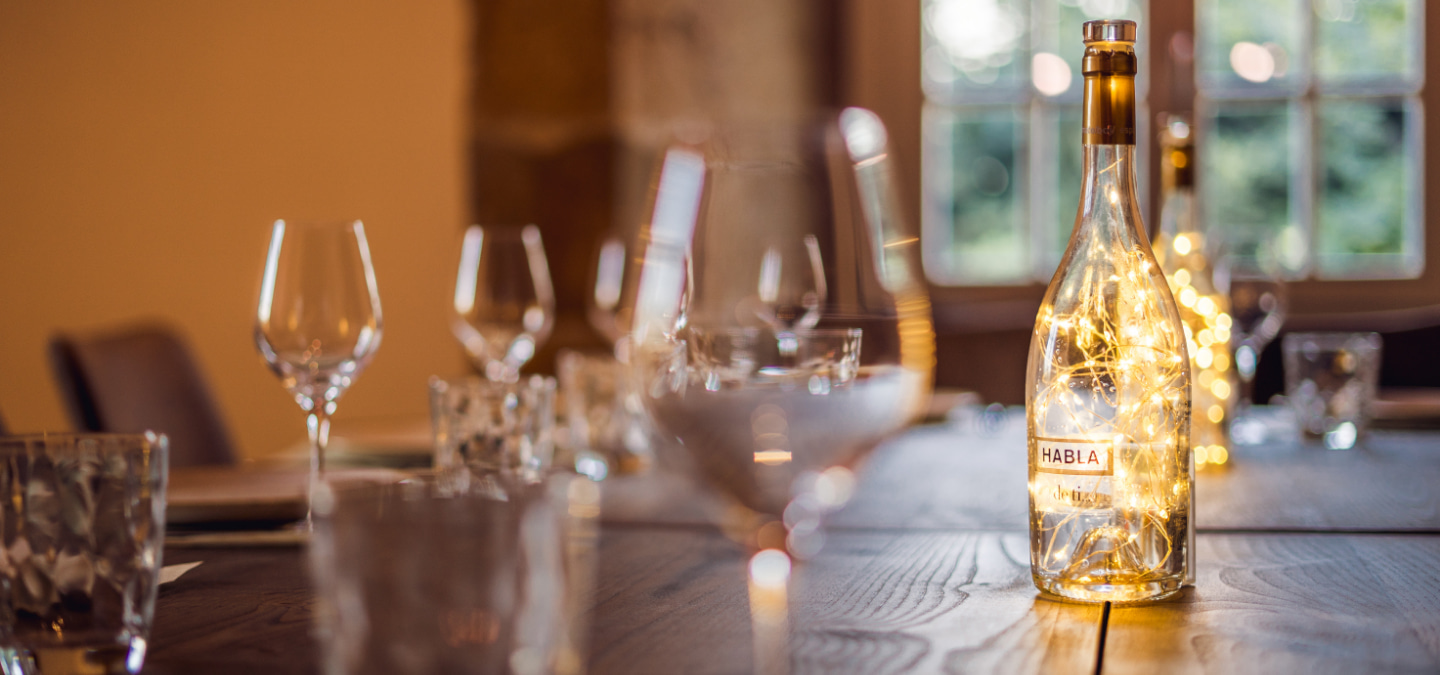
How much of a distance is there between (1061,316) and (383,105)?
108 inches

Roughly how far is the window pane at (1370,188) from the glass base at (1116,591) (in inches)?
116

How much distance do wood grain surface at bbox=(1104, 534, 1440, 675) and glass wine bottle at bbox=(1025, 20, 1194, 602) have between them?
0.02 metres

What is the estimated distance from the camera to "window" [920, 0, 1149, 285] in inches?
130

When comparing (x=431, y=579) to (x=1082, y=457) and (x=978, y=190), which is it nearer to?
(x=1082, y=457)

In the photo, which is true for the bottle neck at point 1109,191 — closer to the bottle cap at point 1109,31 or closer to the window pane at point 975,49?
the bottle cap at point 1109,31

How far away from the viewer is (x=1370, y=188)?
3209 millimetres

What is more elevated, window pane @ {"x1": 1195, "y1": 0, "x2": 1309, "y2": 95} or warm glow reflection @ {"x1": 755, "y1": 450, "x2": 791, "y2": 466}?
window pane @ {"x1": 1195, "y1": 0, "x2": 1309, "y2": 95}

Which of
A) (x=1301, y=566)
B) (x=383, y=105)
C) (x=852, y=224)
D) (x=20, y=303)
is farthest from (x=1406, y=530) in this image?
(x=20, y=303)

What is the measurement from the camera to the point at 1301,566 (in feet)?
2.12

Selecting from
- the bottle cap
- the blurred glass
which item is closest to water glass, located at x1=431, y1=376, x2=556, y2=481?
the blurred glass

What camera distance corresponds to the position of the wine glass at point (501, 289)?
53.0 inches

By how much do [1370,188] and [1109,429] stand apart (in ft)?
9.89

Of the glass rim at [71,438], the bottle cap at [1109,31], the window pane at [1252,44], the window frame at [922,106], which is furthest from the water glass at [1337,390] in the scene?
the window pane at [1252,44]

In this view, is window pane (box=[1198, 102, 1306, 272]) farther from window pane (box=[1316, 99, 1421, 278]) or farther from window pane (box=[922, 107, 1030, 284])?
window pane (box=[922, 107, 1030, 284])
